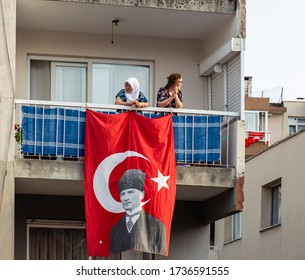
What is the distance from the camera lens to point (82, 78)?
79.6ft

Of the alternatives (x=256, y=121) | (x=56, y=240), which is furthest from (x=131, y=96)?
(x=256, y=121)

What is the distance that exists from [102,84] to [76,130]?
2852 mm

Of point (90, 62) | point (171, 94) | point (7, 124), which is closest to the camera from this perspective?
point (7, 124)

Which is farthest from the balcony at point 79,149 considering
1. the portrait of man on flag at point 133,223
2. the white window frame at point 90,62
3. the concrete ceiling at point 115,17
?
the concrete ceiling at point 115,17

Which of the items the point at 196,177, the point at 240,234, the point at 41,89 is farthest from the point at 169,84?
the point at 240,234

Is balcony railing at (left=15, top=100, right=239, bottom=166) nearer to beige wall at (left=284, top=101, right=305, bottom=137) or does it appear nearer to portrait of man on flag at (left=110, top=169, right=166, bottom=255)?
portrait of man on flag at (left=110, top=169, right=166, bottom=255)

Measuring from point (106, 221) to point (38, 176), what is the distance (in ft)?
4.82

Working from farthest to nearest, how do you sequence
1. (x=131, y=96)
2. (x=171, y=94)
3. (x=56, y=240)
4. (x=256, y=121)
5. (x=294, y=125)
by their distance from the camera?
(x=294, y=125) < (x=256, y=121) < (x=56, y=240) < (x=171, y=94) < (x=131, y=96)

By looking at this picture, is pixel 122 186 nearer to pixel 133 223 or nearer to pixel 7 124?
pixel 133 223

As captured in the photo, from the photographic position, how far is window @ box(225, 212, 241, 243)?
40263 mm

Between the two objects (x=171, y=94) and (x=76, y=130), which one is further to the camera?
(x=171, y=94)

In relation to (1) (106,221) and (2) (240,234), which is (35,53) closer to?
(1) (106,221)

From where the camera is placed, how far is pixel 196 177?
2191 cm

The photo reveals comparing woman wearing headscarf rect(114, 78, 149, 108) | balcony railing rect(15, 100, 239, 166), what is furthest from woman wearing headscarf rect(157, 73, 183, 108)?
woman wearing headscarf rect(114, 78, 149, 108)
